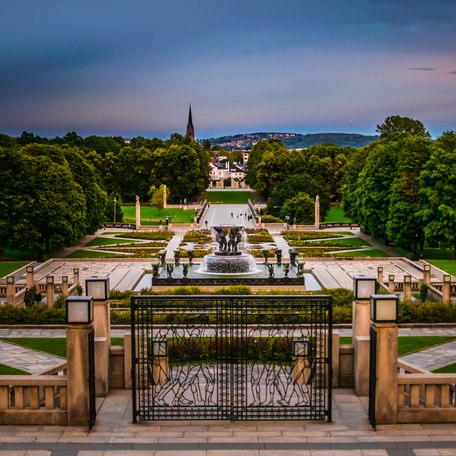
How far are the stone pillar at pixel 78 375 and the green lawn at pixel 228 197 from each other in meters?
98.0

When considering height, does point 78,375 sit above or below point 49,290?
above

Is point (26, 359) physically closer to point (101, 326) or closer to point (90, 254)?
point (101, 326)

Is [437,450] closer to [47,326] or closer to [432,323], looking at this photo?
[432,323]

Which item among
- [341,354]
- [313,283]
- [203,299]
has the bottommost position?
[313,283]

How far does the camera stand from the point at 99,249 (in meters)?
57.0

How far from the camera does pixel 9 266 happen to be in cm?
4675

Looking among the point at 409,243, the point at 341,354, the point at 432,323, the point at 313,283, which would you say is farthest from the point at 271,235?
the point at 341,354

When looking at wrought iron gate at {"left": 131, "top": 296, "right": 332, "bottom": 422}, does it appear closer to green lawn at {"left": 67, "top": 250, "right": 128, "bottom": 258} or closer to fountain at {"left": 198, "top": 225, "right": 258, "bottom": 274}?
fountain at {"left": 198, "top": 225, "right": 258, "bottom": 274}

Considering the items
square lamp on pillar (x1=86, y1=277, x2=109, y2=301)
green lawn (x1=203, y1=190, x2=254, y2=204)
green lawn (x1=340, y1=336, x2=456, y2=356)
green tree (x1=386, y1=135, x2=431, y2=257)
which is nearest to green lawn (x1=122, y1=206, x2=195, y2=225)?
green lawn (x1=203, y1=190, x2=254, y2=204)

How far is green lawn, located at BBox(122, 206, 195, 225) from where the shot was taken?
82.3 meters

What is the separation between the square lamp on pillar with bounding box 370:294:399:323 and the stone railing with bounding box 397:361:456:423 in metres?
1.16

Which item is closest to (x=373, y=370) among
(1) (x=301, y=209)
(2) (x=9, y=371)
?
(2) (x=9, y=371)

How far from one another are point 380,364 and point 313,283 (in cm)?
2815

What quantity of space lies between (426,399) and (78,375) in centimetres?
618
